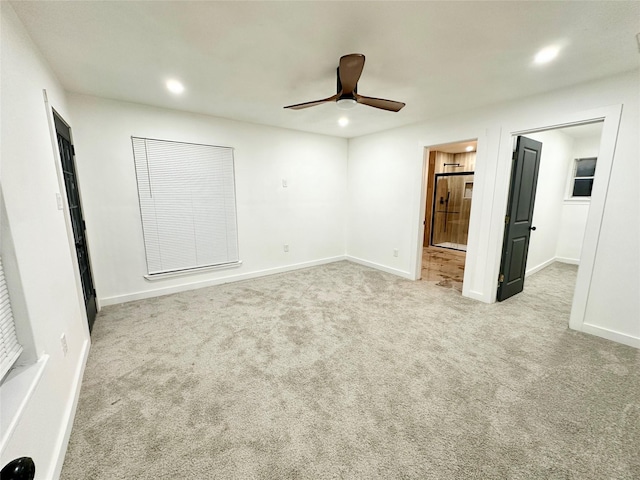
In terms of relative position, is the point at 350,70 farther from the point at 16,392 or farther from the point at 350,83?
the point at 16,392

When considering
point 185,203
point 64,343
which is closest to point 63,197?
point 64,343

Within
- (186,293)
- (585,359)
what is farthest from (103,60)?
(585,359)

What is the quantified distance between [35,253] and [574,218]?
7.11 m

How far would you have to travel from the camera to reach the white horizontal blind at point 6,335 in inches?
44.1

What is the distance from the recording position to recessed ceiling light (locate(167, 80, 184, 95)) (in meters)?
2.50

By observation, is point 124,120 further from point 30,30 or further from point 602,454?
point 602,454

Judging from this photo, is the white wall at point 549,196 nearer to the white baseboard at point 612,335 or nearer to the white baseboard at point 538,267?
the white baseboard at point 538,267

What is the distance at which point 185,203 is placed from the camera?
3521mm

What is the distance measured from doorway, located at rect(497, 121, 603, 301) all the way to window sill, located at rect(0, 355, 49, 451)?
4.62 meters

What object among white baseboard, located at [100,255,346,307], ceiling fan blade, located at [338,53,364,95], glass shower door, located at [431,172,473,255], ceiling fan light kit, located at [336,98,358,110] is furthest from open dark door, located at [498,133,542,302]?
glass shower door, located at [431,172,473,255]

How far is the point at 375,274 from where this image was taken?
444 centimetres

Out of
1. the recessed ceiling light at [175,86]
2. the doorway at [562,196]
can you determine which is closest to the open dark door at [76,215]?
the recessed ceiling light at [175,86]

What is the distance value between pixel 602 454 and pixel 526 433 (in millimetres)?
328

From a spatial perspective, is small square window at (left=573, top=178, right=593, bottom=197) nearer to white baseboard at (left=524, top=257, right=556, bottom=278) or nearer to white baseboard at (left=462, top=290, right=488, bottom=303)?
white baseboard at (left=524, top=257, right=556, bottom=278)
